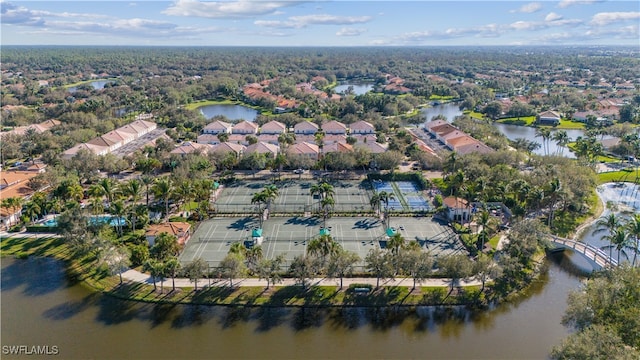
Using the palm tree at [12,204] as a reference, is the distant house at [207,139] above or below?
above

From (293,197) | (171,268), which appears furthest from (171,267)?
(293,197)

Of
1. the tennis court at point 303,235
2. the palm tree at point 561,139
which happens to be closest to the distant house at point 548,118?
the palm tree at point 561,139

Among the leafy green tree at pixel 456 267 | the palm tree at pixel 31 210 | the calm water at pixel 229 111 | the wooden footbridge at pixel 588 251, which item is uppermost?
the calm water at pixel 229 111

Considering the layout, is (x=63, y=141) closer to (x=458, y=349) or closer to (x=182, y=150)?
(x=182, y=150)

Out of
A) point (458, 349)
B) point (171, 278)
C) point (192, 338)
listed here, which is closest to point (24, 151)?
point (171, 278)

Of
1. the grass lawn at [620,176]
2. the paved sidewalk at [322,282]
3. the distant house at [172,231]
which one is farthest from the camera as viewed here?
the grass lawn at [620,176]

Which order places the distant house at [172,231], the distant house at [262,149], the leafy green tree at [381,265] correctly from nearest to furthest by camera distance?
the leafy green tree at [381,265] < the distant house at [172,231] < the distant house at [262,149]

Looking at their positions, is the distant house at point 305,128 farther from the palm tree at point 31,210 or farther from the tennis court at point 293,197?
the palm tree at point 31,210

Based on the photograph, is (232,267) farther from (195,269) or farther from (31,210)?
(31,210)
